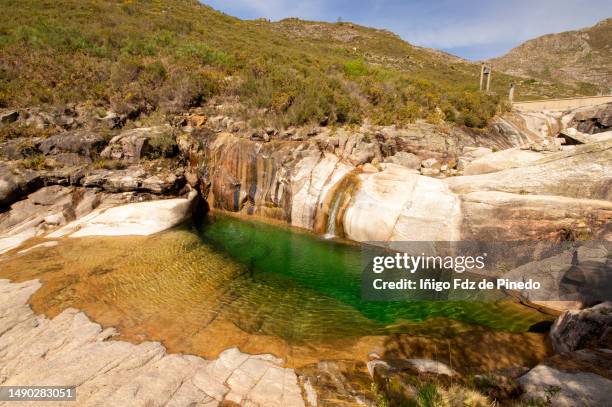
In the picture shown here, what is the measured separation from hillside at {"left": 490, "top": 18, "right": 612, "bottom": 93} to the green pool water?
45593mm

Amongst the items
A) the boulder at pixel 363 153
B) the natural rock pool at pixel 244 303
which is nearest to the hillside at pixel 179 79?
the boulder at pixel 363 153

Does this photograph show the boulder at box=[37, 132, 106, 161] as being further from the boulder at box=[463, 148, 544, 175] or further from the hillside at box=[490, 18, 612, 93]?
the hillside at box=[490, 18, 612, 93]

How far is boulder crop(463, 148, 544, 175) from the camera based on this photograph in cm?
1002

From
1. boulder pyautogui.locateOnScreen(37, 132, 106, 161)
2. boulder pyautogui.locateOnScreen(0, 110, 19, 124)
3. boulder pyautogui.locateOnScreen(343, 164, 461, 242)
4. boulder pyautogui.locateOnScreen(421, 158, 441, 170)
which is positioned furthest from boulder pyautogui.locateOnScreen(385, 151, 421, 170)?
boulder pyautogui.locateOnScreen(0, 110, 19, 124)

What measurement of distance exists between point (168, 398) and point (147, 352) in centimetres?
130

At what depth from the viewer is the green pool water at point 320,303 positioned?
20.8ft

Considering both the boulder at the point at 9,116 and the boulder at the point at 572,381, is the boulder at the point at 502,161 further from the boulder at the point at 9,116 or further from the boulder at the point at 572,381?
the boulder at the point at 9,116

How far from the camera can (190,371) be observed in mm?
4590

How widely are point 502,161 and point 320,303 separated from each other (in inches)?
344

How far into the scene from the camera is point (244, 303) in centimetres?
704

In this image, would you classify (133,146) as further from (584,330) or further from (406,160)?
(584,330)

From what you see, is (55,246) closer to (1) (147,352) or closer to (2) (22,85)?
(1) (147,352)

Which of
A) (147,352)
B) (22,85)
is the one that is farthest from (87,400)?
(22,85)

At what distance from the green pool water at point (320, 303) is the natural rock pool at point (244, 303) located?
3 centimetres
